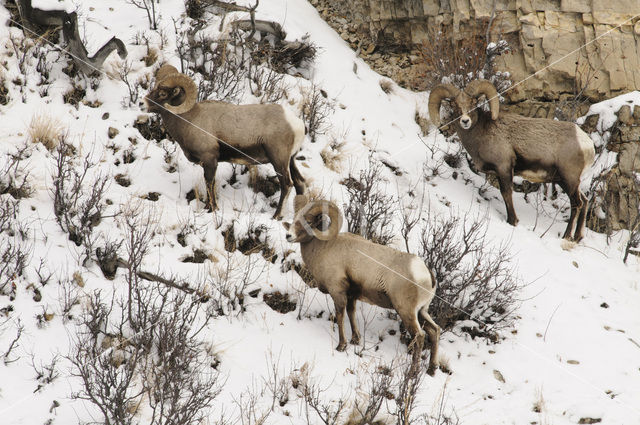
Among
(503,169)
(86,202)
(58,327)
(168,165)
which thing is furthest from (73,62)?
(503,169)

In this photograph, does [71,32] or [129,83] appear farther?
[129,83]

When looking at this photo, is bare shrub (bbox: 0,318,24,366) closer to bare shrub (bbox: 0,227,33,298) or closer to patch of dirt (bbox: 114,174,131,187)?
bare shrub (bbox: 0,227,33,298)

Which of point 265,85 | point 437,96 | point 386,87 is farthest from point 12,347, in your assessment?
point 386,87

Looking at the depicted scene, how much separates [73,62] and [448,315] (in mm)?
6681

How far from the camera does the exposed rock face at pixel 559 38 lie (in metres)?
10.4

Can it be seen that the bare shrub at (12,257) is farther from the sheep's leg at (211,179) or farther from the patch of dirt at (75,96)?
the patch of dirt at (75,96)

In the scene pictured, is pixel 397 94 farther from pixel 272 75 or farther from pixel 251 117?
pixel 251 117

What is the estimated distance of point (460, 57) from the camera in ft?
36.2

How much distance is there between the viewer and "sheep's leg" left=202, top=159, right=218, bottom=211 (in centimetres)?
737

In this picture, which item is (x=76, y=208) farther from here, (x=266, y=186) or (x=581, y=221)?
(x=581, y=221)

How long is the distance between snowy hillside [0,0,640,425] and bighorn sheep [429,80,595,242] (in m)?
0.54

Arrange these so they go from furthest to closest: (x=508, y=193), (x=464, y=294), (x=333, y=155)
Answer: (x=333, y=155)
(x=508, y=193)
(x=464, y=294)

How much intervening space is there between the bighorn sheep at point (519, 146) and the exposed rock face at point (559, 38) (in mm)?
2339

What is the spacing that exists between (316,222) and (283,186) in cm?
166
